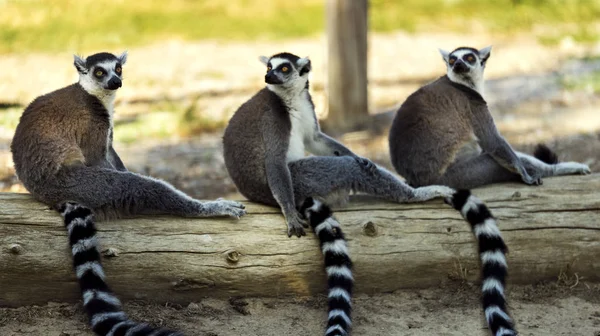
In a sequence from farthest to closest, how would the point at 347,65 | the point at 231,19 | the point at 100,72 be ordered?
the point at 231,19
the point at 347,65
the point at 100,72

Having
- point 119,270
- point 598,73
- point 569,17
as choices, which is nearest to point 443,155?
point 119,270

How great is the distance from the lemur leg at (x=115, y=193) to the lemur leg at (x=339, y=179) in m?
0.72

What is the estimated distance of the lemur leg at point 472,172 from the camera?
513 centimetres

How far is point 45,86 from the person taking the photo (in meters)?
10.8

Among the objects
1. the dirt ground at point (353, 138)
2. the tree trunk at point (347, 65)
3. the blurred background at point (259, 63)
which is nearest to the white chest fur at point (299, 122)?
the dirt ground at point (353, 138)

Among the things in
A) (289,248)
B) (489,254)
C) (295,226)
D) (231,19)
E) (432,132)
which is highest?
(231,19)

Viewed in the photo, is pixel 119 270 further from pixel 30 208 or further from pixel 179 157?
pixel 179 157

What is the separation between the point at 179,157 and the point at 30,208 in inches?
149

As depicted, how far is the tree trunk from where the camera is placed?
910cm

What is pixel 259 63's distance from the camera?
12.7 metres

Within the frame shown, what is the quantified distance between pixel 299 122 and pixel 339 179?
0.50 meters

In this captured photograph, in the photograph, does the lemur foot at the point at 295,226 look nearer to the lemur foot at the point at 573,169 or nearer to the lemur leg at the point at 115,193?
the lemur leg at the point at 115,193

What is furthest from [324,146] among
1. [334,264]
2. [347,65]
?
[347,65]

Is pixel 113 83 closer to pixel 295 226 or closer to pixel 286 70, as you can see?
pixel 286 70
